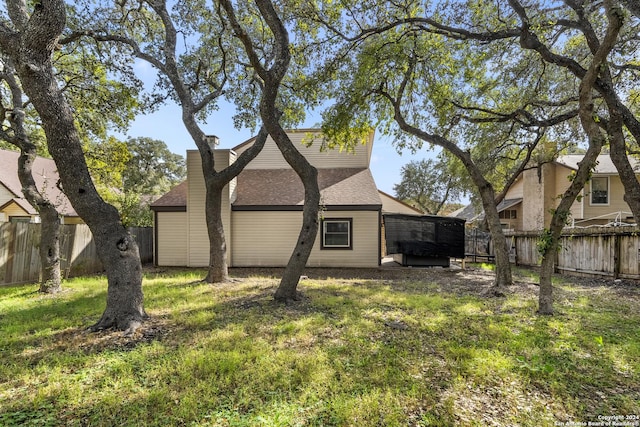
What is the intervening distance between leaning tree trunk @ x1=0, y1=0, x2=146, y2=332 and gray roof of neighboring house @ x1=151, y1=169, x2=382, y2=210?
7870 mm

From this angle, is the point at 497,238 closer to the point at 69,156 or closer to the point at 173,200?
the point at 69,156

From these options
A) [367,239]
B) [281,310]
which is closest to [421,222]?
[367,239]

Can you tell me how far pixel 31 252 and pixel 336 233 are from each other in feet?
31.7

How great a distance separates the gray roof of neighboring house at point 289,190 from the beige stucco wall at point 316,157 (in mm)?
309

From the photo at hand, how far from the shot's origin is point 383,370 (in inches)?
136

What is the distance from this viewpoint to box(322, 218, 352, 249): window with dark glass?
41.0 ft

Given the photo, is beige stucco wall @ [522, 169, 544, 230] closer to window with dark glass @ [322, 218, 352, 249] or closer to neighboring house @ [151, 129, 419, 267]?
neighboring house @ [151, 129, 419, 267]

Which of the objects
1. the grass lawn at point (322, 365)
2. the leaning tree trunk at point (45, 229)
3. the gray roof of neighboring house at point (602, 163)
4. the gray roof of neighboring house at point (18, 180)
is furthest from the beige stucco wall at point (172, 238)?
the gray roof of neighboring house at point (602, 163)

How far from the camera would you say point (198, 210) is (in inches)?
488

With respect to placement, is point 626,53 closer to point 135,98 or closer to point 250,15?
point 250,15

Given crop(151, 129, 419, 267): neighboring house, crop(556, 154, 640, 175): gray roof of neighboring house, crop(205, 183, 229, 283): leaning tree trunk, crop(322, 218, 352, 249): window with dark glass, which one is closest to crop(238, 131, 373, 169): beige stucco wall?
crop(151, 129, 419, 267): neighboring house

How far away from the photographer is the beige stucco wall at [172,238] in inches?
505

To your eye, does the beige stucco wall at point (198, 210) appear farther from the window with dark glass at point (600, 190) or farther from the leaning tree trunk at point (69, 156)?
the window with dark glass at point (600, 190)

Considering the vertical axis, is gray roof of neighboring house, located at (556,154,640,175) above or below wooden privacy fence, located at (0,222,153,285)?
above
